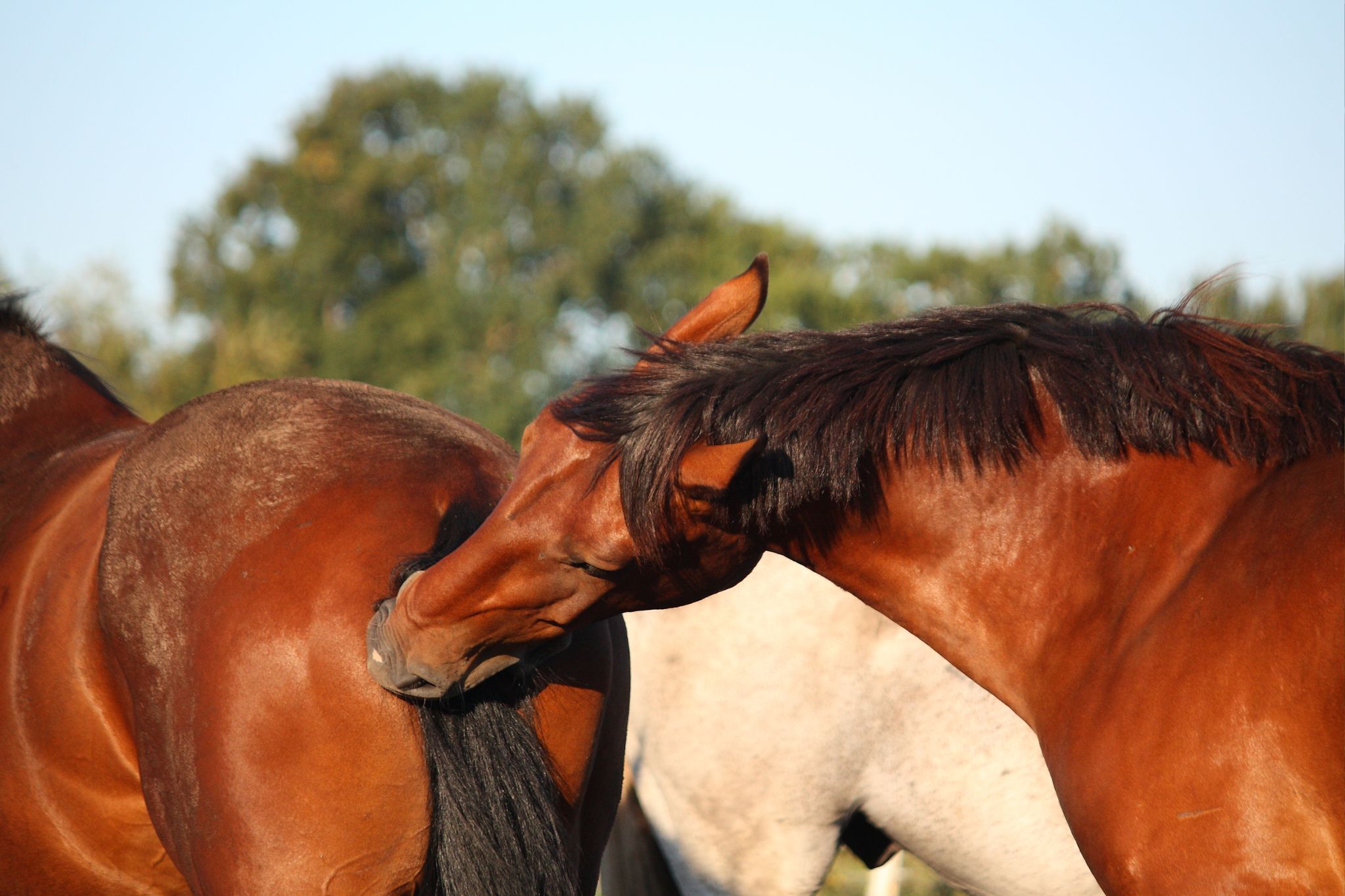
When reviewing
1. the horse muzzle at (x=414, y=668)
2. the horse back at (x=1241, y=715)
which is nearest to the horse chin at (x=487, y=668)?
the horse muzzle at (x=414, y=668)

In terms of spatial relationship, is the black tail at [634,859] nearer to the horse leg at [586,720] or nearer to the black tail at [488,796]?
the horse leg at [586,720]

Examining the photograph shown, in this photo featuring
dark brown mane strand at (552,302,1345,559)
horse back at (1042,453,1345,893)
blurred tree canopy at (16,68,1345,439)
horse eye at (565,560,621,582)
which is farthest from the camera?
blurred tree canopy at (16,68,1345,439)

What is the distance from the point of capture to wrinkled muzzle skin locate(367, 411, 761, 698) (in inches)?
81.0

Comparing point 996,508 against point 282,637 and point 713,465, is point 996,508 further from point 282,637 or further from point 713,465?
point 282,637

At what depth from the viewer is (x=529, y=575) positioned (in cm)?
211

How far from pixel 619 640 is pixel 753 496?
26.4 inches

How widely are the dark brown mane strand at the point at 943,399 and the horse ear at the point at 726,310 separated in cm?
6

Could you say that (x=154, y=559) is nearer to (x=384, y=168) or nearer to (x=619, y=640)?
(x=619, y=640)

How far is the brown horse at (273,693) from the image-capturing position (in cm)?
216

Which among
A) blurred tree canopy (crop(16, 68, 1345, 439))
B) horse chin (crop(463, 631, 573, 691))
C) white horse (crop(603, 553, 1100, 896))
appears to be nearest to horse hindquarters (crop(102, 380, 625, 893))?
horse chin (crop(463, 631, 573, 691))

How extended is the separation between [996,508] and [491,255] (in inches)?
1230

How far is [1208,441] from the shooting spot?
1.99 m

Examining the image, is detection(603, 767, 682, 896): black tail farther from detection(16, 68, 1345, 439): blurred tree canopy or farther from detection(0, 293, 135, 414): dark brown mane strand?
detection(16, 68, 1345, 439): blurred tree canopy

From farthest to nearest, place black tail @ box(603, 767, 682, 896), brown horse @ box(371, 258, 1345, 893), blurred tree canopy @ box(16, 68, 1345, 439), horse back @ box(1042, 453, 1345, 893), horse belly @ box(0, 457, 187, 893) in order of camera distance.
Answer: blurred tree canopy @ box(16, 68, 1345, 439)
black tail @ box(603, 767, 682, 896)
horse belly @ box(0, 457, 187, 893)
brown horse @ box(371, 258, 1345, 893)
horse back @ box(1042, 453, 1345, 893)
